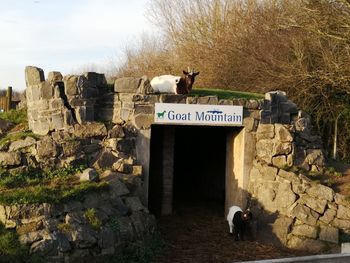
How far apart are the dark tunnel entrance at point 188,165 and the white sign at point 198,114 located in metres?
1.16

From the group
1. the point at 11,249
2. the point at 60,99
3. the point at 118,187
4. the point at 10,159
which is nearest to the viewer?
the point at 11,249

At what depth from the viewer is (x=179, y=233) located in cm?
1160

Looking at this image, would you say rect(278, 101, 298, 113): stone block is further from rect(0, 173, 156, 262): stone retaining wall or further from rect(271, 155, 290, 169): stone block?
rect(0, 173, 156, 262): stone retaining wall

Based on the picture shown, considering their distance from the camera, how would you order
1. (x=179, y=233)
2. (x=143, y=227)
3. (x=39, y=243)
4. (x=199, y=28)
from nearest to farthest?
(x=39, y=243)
(x=143, y=227)
(x=179, y=233)
(x=199, y=28)

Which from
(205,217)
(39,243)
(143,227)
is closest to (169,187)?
(205,217)

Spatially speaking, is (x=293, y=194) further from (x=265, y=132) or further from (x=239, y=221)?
(x=265, y=132)

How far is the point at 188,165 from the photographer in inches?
706

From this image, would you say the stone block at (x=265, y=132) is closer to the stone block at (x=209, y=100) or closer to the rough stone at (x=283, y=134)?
the rough stone at (x=283, y=134)

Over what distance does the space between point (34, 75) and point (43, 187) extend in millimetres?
3126

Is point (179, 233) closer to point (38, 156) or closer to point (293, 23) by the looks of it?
point (38, 156)

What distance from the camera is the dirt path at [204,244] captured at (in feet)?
32.7

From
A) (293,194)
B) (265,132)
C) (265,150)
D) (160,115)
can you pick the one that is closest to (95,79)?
(160,115)

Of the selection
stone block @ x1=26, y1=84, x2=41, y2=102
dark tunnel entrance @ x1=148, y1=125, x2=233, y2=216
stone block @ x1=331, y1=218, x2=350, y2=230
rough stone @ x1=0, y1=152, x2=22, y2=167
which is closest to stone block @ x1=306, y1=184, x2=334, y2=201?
stone block @ x1=331, y1=218, x2=350, y2=230

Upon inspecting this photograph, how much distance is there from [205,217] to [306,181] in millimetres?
3023
